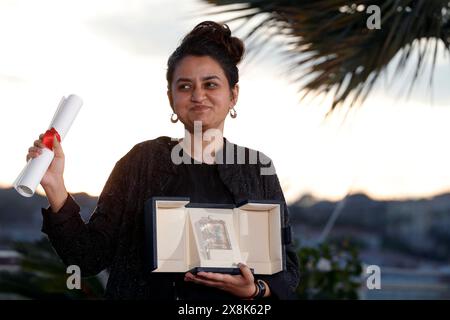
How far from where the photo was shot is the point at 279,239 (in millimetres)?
1771

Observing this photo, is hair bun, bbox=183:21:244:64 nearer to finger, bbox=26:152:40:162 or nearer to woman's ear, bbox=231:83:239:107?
woman's ear, bbox=231:83:239:107

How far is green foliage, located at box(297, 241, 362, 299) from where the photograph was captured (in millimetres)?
6461

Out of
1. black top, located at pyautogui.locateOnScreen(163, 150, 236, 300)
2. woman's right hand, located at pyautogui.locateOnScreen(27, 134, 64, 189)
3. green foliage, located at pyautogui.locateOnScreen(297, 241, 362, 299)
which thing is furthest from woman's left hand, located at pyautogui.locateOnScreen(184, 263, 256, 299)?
green foliage, located at pyautogui.locateOnScreen(297, 241, 362, 299)

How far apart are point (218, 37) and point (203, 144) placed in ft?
0.66

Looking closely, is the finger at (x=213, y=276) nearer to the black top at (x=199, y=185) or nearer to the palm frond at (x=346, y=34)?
the black top at (x=199, y=185)

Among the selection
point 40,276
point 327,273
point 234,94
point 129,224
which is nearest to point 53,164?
point 129,224

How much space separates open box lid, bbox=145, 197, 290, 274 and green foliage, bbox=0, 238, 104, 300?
3.90m

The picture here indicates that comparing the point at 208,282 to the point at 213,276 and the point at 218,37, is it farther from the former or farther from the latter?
the point at 218,37

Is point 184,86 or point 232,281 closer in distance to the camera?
point 232,281

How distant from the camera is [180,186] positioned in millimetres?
1792
